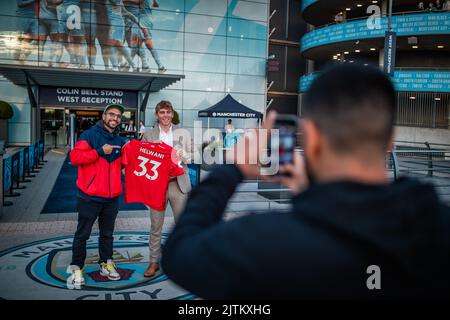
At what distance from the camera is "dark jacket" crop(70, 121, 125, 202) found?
5.01m

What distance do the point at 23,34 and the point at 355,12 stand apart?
2281cm

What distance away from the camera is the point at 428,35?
78.8ft

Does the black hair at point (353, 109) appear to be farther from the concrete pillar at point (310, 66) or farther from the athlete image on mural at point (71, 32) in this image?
the concrete pillar at point (310, 66)

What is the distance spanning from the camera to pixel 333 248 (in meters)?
1.08

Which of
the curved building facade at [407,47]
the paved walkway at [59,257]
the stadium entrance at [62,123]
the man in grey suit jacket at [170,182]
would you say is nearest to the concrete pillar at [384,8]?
the curved building facade at [407,47]

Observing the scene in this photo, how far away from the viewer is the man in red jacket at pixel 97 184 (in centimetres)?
502

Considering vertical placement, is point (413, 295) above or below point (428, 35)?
below

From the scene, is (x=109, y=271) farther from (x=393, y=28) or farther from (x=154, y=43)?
(x=393, y=28)

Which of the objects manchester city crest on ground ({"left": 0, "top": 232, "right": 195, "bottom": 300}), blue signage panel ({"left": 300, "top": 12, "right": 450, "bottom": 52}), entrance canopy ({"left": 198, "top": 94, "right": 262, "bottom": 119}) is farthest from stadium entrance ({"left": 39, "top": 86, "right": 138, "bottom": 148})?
manchester city crest on ground ({"left": 0, "top": 232, "right": 195, "bottom": 300})

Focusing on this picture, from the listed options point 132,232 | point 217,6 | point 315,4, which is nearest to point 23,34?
point 217,6

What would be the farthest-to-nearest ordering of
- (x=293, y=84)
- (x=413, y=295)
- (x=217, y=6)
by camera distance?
(x=293, y=84) < (x=217, y=6) < (x=413, y=295)

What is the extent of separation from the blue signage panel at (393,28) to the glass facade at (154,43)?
407 centimetres

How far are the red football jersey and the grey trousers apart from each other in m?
0.09
